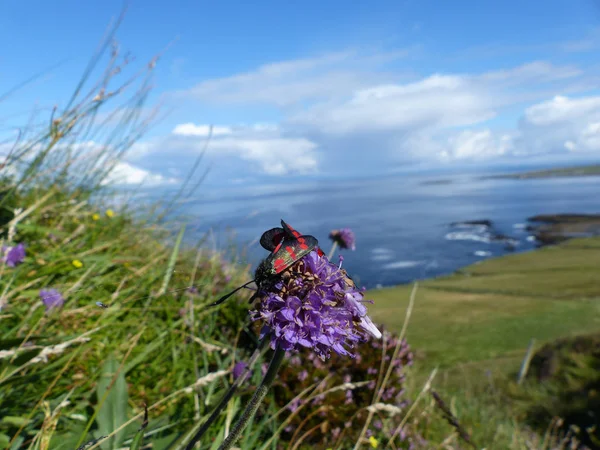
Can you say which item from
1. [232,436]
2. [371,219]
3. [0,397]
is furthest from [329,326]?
[371,219]

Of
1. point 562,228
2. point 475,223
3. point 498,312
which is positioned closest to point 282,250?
point 498,312

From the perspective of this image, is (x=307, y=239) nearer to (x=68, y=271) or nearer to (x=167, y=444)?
(x=167, y=444)

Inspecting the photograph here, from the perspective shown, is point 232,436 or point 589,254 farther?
point 589,254

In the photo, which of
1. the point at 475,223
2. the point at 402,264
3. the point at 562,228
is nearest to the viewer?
the point at 402,264

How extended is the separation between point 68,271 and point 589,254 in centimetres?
4540

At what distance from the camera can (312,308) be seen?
1.26m

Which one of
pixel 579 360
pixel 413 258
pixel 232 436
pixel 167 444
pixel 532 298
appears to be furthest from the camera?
pixel 413 258

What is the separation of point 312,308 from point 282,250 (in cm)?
20

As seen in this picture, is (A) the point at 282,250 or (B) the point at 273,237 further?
(B) the point at 273,237

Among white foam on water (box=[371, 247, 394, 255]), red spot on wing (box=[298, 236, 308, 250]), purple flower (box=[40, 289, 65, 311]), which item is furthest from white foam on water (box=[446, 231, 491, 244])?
red spot on wing (box=[298, 236, 308, 250])

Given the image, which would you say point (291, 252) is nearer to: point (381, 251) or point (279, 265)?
→ point (279, 265)

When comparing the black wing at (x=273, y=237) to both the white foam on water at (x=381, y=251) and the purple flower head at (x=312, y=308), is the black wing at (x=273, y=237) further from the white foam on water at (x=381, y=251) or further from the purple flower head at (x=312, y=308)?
the white foam on water at (x=381, y=251)

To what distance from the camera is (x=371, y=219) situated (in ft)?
330

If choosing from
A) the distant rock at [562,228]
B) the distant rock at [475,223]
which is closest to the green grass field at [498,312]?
the distant rock at [562,228]
